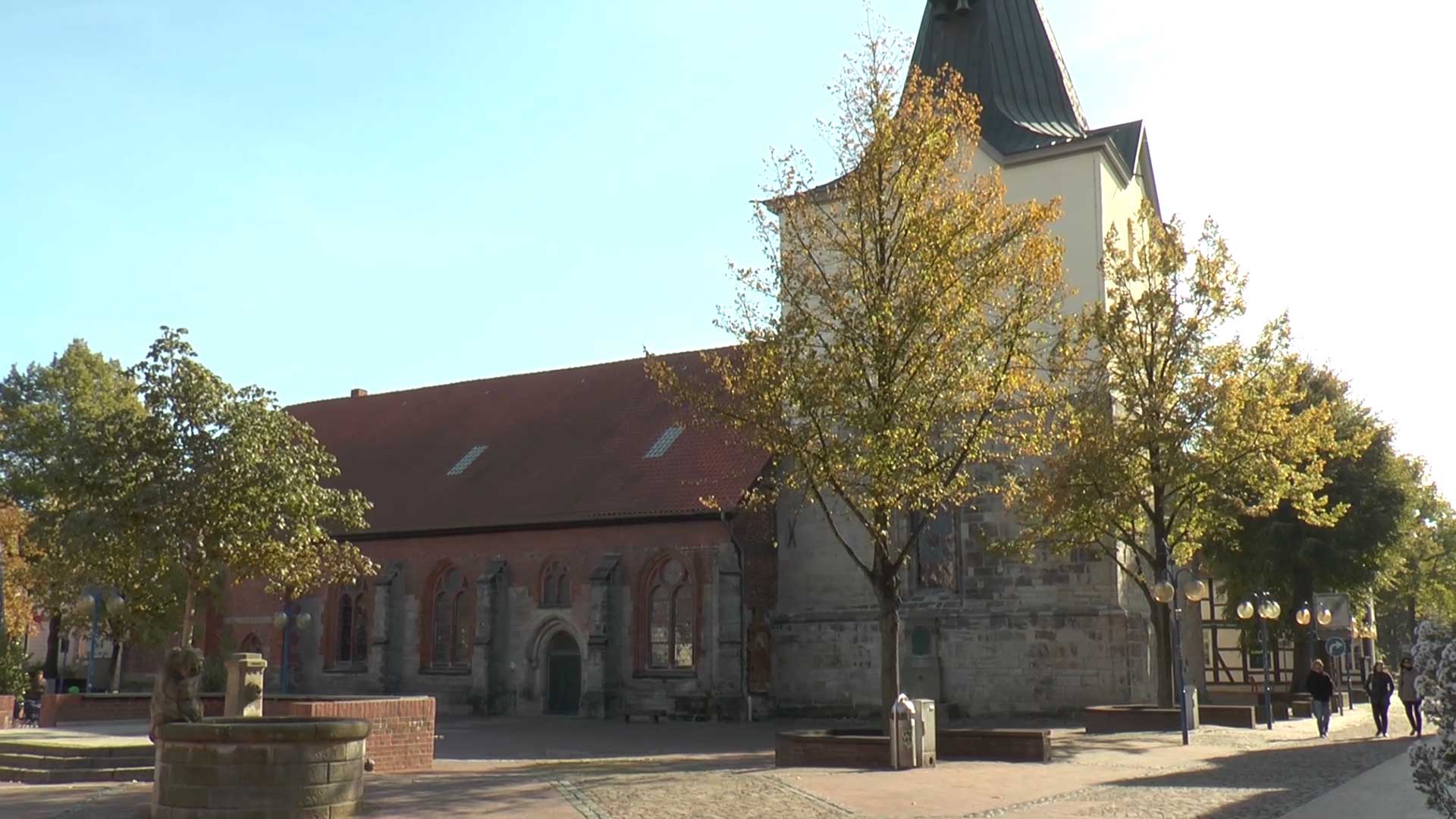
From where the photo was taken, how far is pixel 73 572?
77.2ft

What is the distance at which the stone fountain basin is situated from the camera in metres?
10.6

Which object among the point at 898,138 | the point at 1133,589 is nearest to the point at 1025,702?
the point at 1133,589

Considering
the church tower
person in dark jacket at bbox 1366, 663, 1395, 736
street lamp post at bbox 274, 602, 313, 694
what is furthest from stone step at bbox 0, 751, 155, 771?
person in dark jacket at bbox 1366, 663, 1395, 736

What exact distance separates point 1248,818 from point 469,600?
25.6m

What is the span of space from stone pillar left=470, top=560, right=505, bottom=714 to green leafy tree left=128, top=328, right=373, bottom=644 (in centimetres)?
1124

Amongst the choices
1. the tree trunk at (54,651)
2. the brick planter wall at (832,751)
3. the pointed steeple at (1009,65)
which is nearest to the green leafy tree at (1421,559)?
the pointed steeple at (1009,65)

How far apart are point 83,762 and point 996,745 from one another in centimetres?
1251

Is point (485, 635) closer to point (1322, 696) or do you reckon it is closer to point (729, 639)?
point (729, 639)

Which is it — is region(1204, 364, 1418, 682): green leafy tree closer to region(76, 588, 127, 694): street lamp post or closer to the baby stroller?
region(76, 588, 127, 694): street lamp post

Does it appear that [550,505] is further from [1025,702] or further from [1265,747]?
[1265,747]

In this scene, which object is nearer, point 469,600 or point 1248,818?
point 1248,818

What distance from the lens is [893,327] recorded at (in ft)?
58.0

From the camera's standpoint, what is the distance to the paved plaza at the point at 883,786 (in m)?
12.2

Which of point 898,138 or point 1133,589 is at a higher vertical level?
point 898,138
